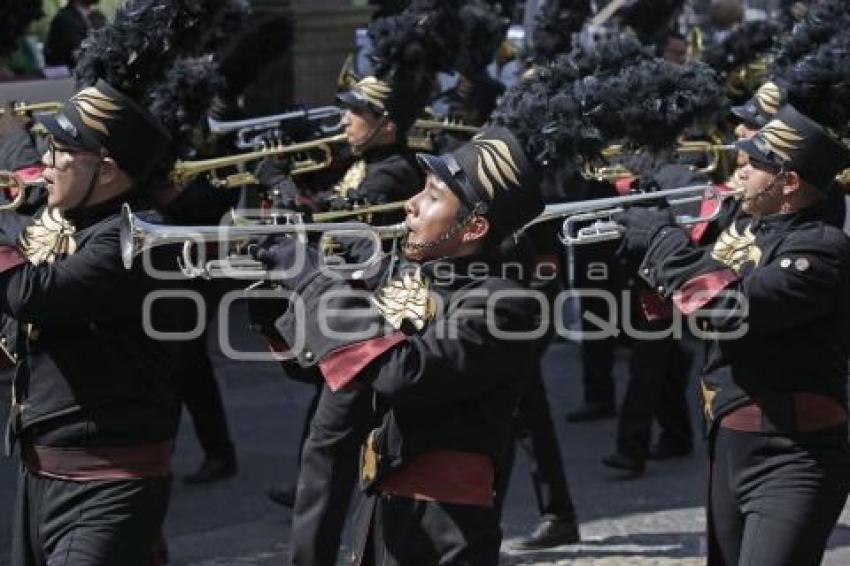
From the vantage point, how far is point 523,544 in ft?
24.6

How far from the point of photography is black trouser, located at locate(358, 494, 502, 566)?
4648 mm

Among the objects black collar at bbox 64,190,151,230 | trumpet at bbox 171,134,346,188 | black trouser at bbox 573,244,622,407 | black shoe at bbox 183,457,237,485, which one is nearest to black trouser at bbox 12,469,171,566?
black collar at bbox 64,190,151,230

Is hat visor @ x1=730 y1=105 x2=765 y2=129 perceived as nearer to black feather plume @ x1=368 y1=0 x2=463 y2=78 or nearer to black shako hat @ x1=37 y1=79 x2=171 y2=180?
black feather plume @ x1=368 y1=0 x2=463 y2=78

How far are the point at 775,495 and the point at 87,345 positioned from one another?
6.58 ft

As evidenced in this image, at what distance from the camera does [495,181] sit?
474cm

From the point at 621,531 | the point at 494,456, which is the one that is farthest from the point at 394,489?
the point at 621,531

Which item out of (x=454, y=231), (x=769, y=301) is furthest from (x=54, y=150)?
(x=769, y=301)

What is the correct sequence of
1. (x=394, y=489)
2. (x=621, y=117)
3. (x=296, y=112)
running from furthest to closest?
(x=296, y=112) < (x=621, y=117) < (x=394, y=489)

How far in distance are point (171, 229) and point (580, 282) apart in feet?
17.3

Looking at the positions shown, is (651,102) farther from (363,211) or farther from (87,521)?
(87,521)

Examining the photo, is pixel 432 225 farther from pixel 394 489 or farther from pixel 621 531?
pixel 621 531

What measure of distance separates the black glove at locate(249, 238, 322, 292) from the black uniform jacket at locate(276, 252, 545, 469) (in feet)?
0.12

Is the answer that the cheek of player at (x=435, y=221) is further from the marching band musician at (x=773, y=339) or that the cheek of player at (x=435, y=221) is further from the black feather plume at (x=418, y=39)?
the black feather plume at (x=418, y=39)

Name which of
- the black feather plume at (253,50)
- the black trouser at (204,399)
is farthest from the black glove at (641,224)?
the black feather plume at (253,50)
